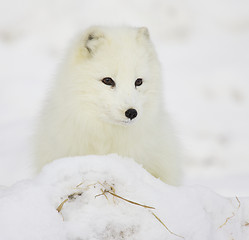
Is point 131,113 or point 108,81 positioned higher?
point 108,81

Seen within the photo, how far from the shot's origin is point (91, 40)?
10.8ft

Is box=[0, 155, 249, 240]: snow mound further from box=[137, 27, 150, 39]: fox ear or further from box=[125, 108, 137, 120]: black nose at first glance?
box=[137, 27, 150, 39]: fox ear

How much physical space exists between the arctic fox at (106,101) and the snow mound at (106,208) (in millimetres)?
981

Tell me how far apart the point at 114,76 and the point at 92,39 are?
1.27 ft

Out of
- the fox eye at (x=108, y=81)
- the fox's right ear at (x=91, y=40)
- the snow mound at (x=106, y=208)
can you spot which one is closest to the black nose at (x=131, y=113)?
the fox eye at (x=108, y=81)

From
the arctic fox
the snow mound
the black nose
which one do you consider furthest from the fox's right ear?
the snow mound

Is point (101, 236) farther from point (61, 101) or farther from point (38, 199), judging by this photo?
point (61, 101)

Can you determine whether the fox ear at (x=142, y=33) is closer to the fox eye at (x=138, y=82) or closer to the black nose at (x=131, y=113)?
the fox eye at (x=138, y=82)

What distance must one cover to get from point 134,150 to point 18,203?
1.57 metres

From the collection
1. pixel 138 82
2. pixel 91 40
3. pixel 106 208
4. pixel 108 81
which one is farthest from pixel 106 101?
pixel 106 208

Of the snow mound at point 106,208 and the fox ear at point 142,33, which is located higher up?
the fox ear at point 142,33

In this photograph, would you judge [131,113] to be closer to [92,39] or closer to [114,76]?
[114,76]

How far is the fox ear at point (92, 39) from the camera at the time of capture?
3262 millimetres

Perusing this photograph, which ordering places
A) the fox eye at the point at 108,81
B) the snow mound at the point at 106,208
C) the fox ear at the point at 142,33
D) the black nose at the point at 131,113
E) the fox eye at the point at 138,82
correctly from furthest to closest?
the fox ear at the point at 142,33 < the fox eye at the point at 138,82 < the fox eye at the point at 108,81 < the black nose at the point at 131,113 < the snow mound at the point at 106,208
